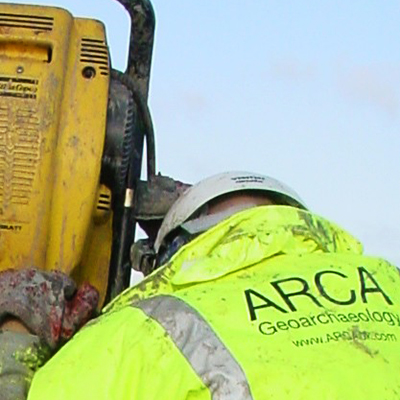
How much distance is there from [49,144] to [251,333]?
1237 millimetres

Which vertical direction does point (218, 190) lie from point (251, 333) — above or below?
above

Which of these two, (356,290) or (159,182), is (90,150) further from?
(356,290)

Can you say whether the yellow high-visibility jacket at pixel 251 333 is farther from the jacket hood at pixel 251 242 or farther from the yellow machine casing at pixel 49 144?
the yellow machine casing at pixel 49 144

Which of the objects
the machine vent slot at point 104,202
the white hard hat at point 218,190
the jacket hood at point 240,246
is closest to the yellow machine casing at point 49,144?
the machine vent slot at point 104,202

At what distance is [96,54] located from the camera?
3.16 m

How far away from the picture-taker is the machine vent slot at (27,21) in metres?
3.13

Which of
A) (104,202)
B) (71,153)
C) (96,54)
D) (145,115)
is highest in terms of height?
(96,54)

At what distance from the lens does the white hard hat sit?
8.65ft

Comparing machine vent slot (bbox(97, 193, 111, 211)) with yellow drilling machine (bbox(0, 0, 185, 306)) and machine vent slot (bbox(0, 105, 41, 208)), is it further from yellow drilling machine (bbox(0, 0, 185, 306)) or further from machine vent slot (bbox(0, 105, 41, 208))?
machine vent slot (bbox(0, 105, 41, 208))

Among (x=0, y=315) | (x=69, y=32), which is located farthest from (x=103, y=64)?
(x=0, y=315)

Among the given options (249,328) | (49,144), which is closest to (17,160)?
(49,144)

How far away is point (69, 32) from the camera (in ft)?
10.4

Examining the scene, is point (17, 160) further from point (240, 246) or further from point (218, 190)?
point (240, 246)

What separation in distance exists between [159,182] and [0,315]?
2.59 feet
